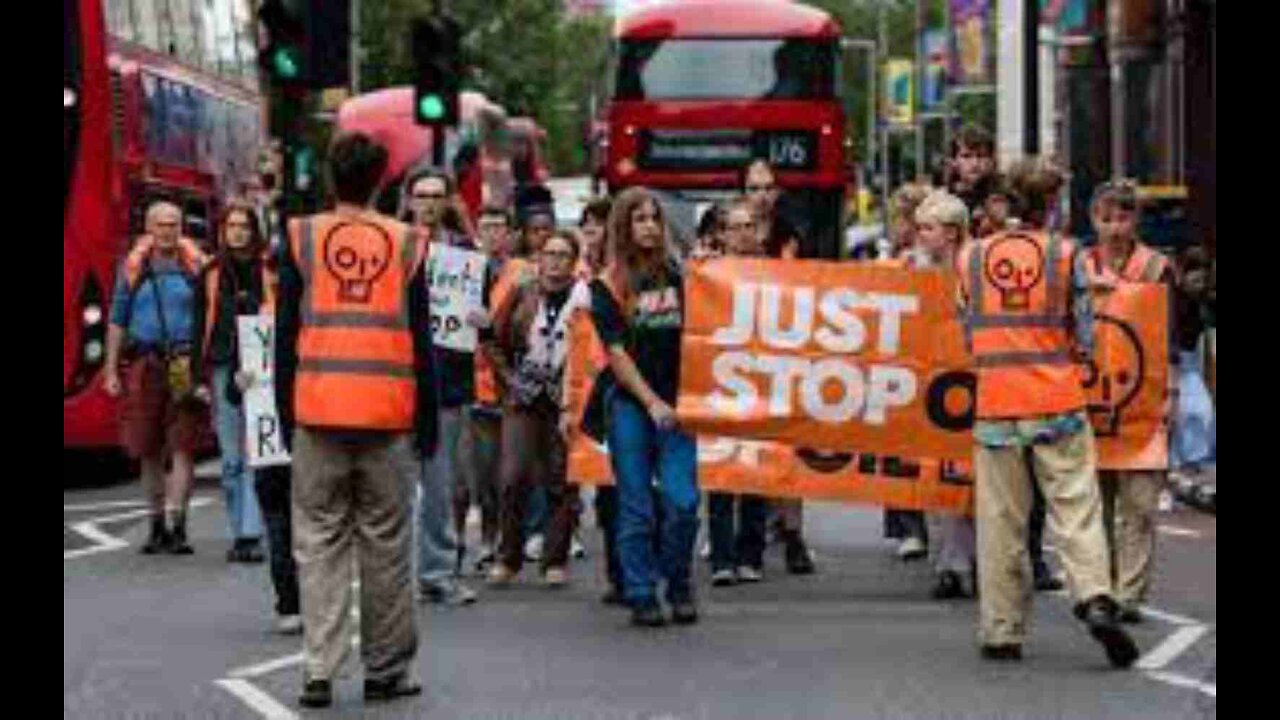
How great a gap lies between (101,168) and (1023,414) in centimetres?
1096

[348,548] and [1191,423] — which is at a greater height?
[348,548]

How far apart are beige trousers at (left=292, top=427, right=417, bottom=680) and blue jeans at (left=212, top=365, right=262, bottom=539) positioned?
4553 millimetres

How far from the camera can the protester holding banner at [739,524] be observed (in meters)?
14.4

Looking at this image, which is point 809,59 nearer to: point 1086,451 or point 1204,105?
point 1204,105

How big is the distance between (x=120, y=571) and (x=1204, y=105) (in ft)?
73.4

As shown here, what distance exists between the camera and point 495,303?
14.8 metres

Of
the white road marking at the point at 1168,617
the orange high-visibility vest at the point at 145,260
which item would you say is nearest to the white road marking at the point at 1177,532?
the white road marking at the point at 1168,617

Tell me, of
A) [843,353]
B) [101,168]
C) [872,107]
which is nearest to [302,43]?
[101,168]

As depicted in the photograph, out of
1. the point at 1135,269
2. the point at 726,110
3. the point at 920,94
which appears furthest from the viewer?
the point at 920,94

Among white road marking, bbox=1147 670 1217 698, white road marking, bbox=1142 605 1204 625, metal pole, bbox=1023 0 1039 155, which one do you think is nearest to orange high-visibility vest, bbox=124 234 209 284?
white road marking, bbox=1142 605 1204 625

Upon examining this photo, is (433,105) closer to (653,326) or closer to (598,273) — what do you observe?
(598,273)

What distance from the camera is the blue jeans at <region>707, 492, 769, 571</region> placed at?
14453 mm
